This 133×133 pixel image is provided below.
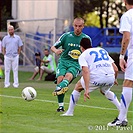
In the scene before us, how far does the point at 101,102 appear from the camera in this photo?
1666 centimetres

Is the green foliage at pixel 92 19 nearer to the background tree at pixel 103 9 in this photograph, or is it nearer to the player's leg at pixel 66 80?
the background tree at pixel 103 9

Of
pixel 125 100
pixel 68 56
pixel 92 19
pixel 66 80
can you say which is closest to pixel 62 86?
pixel 66 80

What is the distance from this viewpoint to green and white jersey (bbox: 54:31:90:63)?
1381 centimetres

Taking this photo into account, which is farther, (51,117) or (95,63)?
(51,117)

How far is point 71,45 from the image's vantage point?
45.4 feet

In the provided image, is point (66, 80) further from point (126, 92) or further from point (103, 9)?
point (103, 9)

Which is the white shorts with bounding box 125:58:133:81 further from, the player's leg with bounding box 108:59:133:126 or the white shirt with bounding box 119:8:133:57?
the white shirt with bounding box 119:8:133:57

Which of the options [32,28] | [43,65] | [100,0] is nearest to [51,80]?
[43,65]

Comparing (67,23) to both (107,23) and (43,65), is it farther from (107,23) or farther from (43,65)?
(107,23)

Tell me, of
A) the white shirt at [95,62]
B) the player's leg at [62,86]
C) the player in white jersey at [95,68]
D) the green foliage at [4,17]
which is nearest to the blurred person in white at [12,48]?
the player's leg at [62,86]

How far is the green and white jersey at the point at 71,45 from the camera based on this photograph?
45.3ft

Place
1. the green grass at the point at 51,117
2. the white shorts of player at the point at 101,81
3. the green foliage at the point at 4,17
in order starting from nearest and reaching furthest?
the green grass at the point at 51,117, the white shorts of player at the point at 101,81, the green foliage at the point at 4,17

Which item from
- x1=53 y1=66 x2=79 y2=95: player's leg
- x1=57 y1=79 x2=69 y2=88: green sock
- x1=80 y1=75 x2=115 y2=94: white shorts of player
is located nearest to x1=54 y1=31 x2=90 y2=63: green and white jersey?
x1=53 y1=66 x2=79 y2=95: player's leg

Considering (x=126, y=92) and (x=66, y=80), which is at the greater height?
(x=126, y=92)
